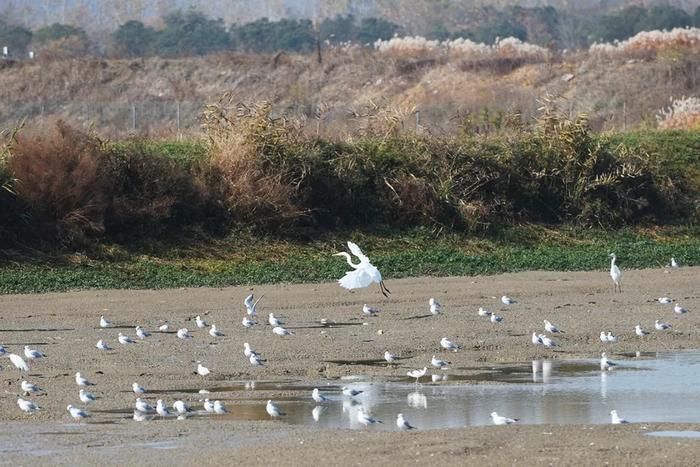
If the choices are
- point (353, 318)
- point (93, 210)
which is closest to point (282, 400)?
point (353, 318)

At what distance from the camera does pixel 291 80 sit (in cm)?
6769

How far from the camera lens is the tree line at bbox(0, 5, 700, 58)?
312 feet

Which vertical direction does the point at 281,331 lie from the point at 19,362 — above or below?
below

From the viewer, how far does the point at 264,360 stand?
1841 centimetres

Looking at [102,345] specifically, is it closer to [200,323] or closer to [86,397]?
[200,323]

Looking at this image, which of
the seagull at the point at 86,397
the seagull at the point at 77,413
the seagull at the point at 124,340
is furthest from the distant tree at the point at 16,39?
the seagull at the point at 77,413

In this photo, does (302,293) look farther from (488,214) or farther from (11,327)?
(488,214)

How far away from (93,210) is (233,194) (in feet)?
10.7

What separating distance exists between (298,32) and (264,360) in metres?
88.0

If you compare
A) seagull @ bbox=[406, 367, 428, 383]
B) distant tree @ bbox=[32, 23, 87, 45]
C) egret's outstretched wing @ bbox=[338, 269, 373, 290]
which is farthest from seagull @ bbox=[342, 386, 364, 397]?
distant tree @ bbox=[32, 23, 87, 45]

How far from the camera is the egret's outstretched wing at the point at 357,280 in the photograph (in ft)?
74.3

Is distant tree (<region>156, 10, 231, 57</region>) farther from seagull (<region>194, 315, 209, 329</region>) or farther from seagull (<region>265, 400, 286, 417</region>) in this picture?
seagull (<region>265, 400, 286, 417</region>)

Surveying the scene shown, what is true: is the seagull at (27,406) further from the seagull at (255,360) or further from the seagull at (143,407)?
the seagull at (255,360)

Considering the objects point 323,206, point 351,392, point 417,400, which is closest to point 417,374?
point 417,400
